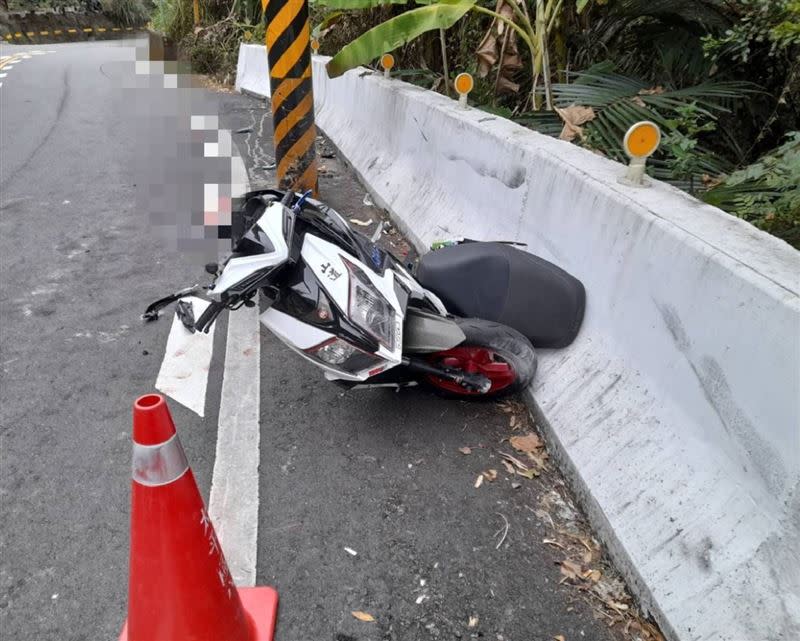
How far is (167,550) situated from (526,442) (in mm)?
1771

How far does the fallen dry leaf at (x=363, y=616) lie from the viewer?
7.02ft

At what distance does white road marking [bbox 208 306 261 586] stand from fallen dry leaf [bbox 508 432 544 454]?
1260 millimetres

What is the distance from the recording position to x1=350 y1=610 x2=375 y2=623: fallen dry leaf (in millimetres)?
2141

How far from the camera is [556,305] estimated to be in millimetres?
2984

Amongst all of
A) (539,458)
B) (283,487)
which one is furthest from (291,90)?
(539,458)

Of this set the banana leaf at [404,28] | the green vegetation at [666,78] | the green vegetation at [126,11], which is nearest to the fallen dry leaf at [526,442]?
the green vegetation at [666,78]

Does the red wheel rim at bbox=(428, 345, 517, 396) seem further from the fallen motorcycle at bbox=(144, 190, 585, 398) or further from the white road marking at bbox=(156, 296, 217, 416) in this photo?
the white road marking at bbox=(156, 296, 217, 416)

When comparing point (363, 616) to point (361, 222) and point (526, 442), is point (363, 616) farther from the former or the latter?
point (361, 222)

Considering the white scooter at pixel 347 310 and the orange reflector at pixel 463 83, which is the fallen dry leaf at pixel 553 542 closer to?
the white scooter at pixel 347 310

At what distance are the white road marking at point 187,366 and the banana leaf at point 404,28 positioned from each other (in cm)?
261

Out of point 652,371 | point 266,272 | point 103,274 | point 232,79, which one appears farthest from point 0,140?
point 652,371

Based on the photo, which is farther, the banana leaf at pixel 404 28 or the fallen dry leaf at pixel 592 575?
the banana leaf at pixel 404 28

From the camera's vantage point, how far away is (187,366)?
367 centimetres

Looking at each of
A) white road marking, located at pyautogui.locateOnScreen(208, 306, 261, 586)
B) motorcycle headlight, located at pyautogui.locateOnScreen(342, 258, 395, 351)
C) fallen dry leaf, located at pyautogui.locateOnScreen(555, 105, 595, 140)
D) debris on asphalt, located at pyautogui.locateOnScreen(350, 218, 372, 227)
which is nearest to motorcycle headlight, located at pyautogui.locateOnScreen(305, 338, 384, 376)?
motorcycle headlight, located at pyautogui.locateOnScreen(342, 258, 395, 351)
